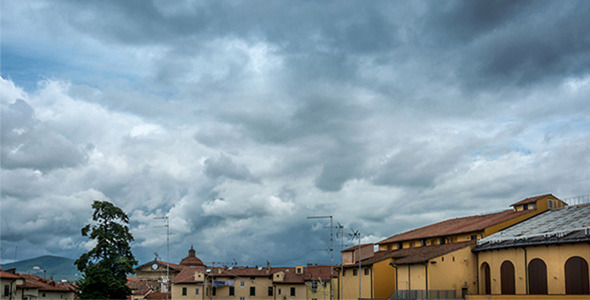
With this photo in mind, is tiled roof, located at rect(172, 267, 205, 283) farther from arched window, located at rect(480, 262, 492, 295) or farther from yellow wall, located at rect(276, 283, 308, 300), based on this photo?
arched window, located at rect(480, 262, 492, 295)

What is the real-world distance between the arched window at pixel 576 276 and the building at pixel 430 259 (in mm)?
11707

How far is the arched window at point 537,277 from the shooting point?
53.9m

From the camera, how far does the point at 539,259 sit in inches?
2154

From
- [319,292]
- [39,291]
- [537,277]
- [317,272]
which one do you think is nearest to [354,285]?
[537,277]

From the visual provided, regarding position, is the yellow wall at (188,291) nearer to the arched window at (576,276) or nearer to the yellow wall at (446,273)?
the yellow wall at (446,273)

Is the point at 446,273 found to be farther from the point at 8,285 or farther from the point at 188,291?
the point at 188,291

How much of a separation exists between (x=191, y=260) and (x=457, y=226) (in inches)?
3533

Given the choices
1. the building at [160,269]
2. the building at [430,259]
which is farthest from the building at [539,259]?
the building at [160,269]

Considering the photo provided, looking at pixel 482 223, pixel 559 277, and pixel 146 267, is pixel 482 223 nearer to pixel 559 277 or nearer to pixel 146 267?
pixel 559 277

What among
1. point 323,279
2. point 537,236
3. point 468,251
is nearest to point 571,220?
point 537,236

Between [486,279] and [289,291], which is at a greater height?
[486,279]

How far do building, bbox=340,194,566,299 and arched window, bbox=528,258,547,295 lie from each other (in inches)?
310

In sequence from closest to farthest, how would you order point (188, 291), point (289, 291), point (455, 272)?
point (455, 272), point (289, 291), point (188, 291)

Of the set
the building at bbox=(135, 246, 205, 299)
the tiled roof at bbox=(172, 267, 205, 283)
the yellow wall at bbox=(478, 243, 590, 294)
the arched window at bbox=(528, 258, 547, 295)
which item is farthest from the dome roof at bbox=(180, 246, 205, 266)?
the arched window at bbox=(528, 258, 547, 295)
